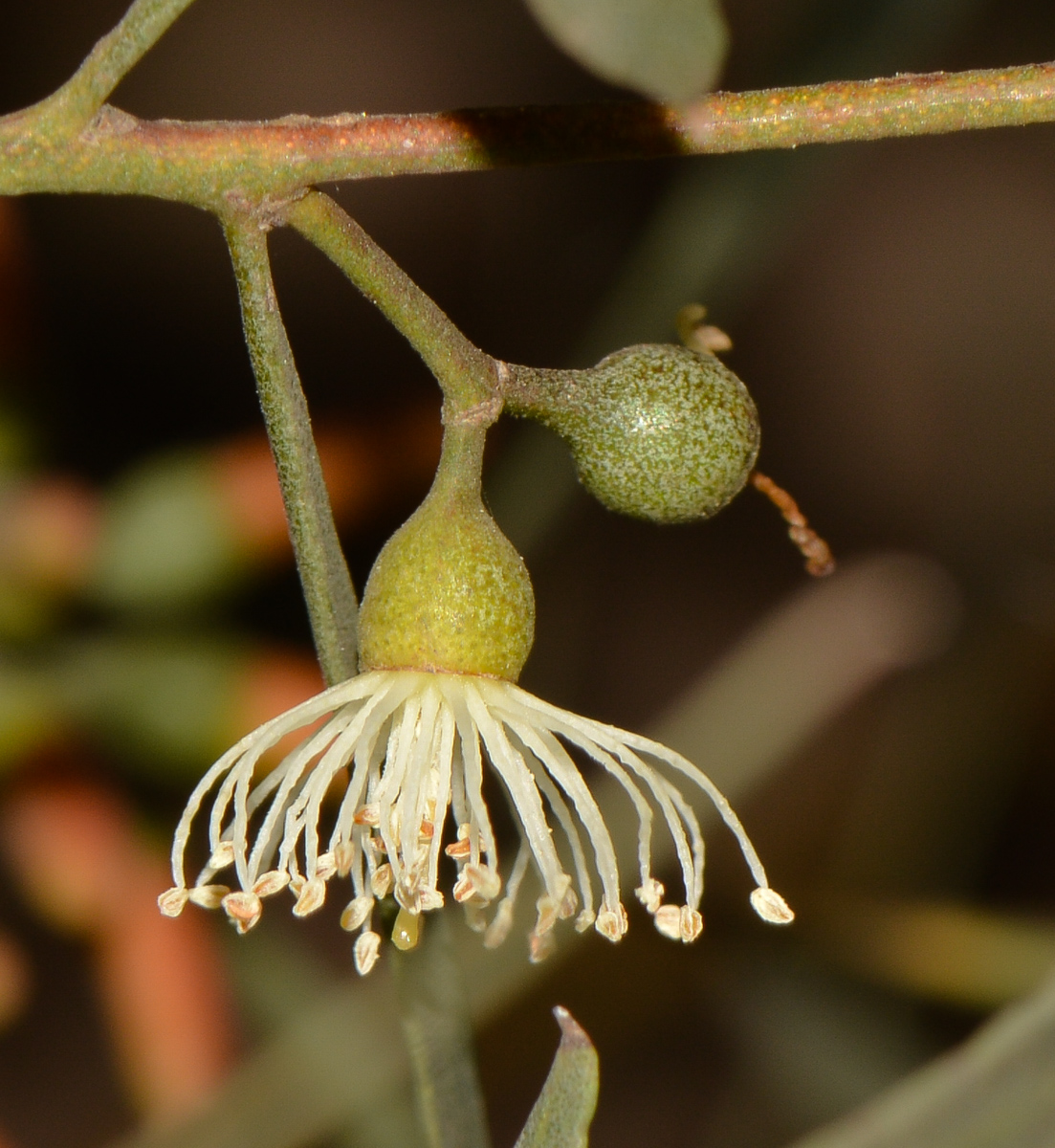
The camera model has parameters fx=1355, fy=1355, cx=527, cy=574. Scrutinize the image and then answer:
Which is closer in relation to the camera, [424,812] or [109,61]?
[109,61]

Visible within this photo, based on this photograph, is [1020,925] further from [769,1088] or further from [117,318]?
[117,318]

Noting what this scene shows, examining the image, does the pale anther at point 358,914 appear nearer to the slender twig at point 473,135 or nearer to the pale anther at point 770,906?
the pale anther at point 770,906

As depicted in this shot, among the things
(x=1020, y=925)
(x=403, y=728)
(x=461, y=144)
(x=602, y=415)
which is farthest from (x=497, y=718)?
(x=1020, y=925)

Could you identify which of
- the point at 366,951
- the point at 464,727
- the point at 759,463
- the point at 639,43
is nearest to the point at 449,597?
the point at 464,727

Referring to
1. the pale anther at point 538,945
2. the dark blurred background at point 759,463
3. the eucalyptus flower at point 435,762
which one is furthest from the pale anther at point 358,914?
the dark blurred background at point 759,463

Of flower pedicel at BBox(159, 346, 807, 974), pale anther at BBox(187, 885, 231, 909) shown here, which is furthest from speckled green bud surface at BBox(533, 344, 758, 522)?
pale anther at BBox(187, 885, 231, 909)

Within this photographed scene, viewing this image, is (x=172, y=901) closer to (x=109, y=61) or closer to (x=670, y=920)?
(x=670, y=920)
